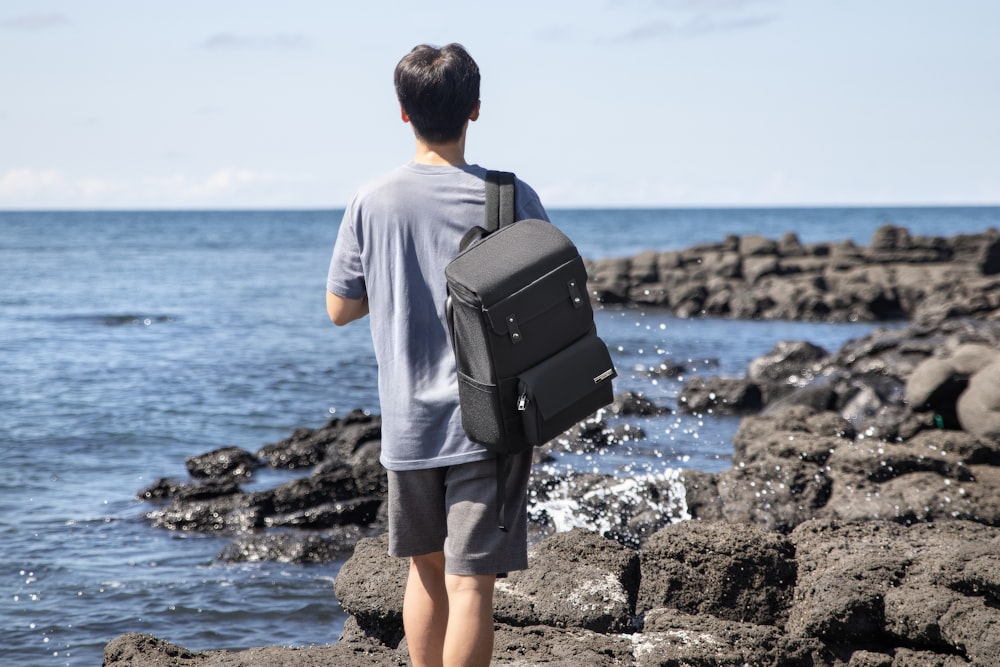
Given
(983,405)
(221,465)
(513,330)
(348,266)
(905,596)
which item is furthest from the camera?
(221,465)

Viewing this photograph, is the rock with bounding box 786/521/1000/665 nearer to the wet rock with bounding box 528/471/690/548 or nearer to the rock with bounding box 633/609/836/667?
the rock with bounding box 633/609/836/667

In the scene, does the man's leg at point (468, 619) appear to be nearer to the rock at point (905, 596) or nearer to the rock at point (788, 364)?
the rock at point (905, 596)

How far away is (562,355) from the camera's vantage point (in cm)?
306

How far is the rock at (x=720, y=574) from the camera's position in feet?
15.8

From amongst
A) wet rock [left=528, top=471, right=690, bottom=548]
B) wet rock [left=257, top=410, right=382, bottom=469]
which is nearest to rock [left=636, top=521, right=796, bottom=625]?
wet rock [left=528, top=471, right=690, bottom=548]

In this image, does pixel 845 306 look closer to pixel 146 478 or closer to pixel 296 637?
pixel 146 478

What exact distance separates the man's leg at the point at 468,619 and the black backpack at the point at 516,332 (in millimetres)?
232

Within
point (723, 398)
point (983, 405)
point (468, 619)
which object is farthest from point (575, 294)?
point (723, 398)

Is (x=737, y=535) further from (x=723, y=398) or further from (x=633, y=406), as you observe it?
(x=723, y=398)

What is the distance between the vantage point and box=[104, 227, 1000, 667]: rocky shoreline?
4281 mm

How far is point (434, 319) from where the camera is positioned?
3.12m

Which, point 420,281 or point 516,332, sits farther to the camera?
point 420,281

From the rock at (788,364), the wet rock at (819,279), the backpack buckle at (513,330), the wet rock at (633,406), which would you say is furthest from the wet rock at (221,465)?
the wet rock at (819,279)

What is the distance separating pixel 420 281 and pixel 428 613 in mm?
1092
